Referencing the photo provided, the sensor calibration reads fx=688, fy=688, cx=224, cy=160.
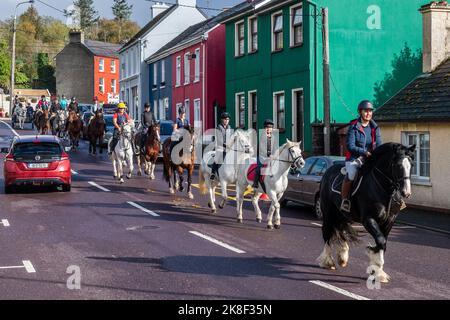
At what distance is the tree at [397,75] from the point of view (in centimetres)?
3266

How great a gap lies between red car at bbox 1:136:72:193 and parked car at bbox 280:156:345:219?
7.07 meters

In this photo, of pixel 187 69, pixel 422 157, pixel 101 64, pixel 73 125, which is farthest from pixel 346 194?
pixel 101 64

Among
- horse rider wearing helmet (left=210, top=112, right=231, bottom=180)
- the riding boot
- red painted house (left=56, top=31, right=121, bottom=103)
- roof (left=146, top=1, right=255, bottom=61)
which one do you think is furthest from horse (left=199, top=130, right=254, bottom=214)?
red painted house (left=56, top=31, right=121, bottom=103)

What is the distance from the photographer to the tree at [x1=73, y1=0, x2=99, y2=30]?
438 feet

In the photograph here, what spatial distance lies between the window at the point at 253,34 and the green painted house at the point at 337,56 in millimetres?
1821

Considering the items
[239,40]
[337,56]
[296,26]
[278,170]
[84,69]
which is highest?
[84,69]

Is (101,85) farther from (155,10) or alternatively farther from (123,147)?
(123,147)

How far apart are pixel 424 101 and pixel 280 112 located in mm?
12621

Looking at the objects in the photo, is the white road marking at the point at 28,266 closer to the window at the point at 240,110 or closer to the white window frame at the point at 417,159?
the white window frame at the point at 417,159

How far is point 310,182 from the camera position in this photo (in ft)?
60.5

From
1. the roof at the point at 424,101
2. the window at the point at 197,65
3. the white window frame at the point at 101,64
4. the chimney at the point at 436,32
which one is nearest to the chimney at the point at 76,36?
the white window frame at the point at 101,64

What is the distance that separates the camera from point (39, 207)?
18516 millimetres

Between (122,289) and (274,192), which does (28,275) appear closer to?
(122,289)
